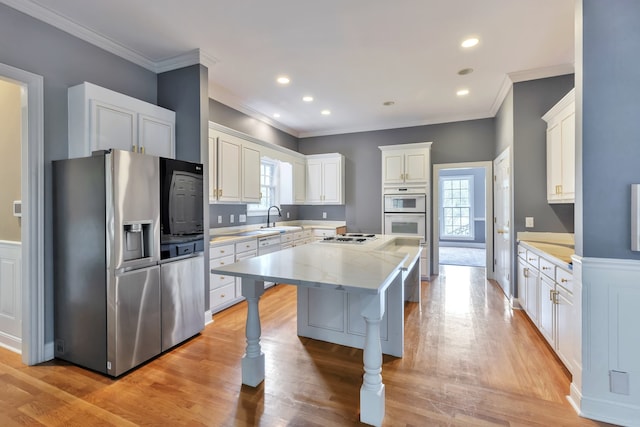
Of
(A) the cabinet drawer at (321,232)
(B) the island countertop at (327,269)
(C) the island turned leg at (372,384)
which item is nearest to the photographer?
(B) the island countertop at (327,269)

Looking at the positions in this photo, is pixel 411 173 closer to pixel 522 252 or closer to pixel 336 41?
pixel 522 252

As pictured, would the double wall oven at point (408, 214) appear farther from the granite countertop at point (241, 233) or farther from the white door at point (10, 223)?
the white door at point (10, 223)

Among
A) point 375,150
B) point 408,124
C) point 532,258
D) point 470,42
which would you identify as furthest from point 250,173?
point 532,258

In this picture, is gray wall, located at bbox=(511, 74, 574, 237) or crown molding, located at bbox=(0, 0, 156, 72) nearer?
crown molding, located at bbox=(0, 0, 156, 72)

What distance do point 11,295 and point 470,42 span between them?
191 inches

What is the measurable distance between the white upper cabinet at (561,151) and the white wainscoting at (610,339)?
137 cm

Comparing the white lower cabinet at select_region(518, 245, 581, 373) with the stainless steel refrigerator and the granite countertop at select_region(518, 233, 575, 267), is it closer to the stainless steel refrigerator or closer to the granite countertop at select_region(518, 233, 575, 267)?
the granite countertop at select_region(518, 233, 575, 267)

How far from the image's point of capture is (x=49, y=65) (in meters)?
2.42

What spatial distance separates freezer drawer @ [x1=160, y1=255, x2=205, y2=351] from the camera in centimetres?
256

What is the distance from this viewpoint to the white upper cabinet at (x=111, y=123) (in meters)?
2.47

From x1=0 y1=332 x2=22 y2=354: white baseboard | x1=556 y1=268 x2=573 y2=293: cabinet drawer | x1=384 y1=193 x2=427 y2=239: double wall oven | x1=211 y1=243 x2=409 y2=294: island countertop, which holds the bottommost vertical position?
x1=0 y1=332 x2=22 y2=354: white baseboard

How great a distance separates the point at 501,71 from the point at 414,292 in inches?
115

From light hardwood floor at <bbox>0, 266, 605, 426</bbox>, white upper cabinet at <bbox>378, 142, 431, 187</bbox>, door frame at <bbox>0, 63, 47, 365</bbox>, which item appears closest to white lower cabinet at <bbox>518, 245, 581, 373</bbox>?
light hardwood floor at <bbox>0, 266, 605, 426</bbox>

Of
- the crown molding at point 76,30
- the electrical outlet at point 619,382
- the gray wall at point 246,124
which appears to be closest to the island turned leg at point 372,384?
the electrical outlet at point 619,382
